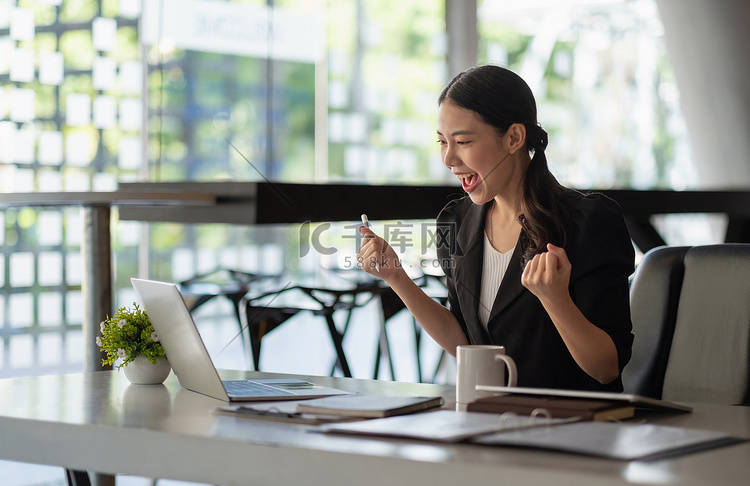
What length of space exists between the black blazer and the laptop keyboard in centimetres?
43

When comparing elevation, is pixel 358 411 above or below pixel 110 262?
below

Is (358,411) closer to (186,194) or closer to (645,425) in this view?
(645,425)

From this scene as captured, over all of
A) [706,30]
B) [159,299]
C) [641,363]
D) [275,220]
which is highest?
[706,30]

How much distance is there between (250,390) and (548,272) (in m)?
0.39

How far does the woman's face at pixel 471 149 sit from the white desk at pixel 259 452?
395 millimetres

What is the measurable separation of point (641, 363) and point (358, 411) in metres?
0.85

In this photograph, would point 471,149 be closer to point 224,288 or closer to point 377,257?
point 377,257

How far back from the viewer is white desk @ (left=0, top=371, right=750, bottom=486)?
28.8 inches

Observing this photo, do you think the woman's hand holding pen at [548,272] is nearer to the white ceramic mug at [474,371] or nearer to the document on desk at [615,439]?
the white ceramic mug at [474,371]

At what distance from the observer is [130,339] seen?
1282mm

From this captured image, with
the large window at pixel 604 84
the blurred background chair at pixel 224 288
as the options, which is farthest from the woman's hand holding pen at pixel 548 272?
the large window at pixel 604 84

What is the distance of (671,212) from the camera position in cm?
247

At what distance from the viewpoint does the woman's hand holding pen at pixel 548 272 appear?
44.8 inches

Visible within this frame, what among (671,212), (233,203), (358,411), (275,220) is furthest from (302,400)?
Result: (671,212)
